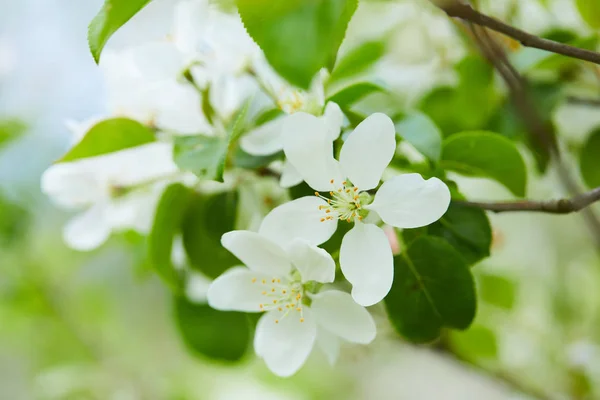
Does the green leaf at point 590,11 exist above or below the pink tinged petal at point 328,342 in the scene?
above

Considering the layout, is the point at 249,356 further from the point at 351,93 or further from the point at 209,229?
the point at 351,93

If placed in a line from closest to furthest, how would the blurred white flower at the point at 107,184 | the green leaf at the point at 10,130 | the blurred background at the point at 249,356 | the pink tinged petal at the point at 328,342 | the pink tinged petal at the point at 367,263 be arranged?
the pink tinged petal at the point at 367,263, the pink tinged petal at the point at 328,342, the blurred white flower at the point at 107,184, the blurred background at the point at 249,356, the green leaf at the point at 10,130

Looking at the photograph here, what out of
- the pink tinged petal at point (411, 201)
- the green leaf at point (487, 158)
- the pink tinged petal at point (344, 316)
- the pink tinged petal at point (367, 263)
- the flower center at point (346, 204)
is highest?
the pink tinged petal at point (411, 201)

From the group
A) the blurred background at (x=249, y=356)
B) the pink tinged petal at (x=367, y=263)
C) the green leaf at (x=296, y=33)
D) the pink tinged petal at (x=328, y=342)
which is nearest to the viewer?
the green leaf at (x=296, y=33)

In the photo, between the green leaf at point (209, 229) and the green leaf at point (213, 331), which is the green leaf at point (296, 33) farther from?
the green leaf at point (213, 331)

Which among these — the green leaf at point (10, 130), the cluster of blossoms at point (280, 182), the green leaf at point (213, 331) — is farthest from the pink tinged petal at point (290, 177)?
the green leaf at point (10, 130)

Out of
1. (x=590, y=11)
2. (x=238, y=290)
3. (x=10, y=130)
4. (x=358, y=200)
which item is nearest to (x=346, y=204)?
(x=358, y=200)

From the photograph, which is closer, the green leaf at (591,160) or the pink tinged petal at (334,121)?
the pink tinged petal at (334,121)

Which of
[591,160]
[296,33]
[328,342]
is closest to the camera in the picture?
[296,33]
